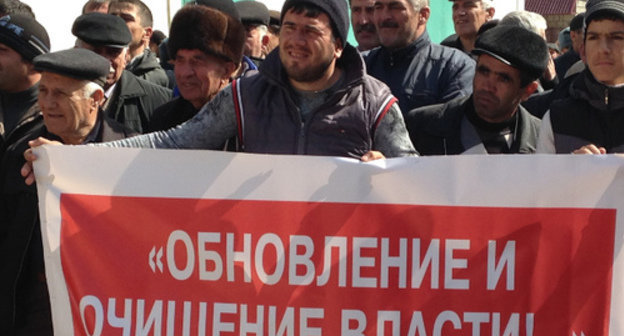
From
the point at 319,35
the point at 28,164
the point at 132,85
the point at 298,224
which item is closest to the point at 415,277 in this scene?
the point at 298,224

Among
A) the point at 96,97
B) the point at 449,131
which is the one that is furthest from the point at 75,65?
the point at 449,131

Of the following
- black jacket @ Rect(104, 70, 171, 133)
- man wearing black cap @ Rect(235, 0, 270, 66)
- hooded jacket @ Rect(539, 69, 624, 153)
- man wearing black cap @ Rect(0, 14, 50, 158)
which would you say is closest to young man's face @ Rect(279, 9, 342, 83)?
hooded jacket @ Rect(539, 69, 624, 153)

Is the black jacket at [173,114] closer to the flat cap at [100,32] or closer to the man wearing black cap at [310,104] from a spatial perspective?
the flat cap at [100,32]

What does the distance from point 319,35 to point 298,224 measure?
678 millimetres

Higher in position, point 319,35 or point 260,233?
point 319,35

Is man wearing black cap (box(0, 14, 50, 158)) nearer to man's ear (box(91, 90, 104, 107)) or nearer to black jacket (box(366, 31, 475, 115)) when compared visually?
man's ear (box(91, 90, 104, 107))

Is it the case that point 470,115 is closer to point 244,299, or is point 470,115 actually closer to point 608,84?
point 608,84

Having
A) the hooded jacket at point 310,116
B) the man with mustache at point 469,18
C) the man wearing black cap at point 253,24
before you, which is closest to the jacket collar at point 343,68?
the hooded jacket at point 310,116

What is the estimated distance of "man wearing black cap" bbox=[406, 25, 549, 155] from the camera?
4285 mm

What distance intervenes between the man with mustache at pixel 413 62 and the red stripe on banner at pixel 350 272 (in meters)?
1.45

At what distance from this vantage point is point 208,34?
4.39m

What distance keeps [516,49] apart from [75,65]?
1.87 metres

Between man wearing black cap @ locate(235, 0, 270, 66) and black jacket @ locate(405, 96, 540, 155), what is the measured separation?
5.87 feet

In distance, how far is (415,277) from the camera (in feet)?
11.3
